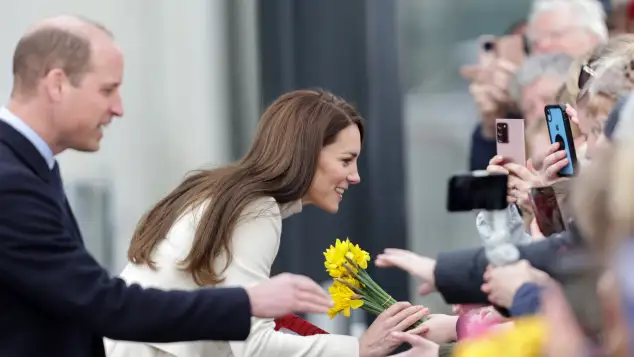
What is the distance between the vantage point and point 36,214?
2.92 m

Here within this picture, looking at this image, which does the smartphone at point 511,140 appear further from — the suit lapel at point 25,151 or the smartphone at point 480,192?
the suit lapel at point 25,151

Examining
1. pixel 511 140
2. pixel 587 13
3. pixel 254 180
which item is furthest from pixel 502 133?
pixel 587 13

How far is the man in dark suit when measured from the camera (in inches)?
115

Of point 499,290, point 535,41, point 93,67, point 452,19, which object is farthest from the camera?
point 452,19

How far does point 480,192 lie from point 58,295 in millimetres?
938

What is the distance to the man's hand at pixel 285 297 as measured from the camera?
9.92 feet

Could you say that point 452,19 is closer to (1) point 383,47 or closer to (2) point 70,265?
(1) point 383,47

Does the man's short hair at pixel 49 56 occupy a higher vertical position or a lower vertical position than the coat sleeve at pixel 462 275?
higher

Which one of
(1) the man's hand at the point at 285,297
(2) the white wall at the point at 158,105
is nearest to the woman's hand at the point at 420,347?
(1) the man's hand at the point at 285,297

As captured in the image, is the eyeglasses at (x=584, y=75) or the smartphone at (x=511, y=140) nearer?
the eyeglasses at (x=584, y=75)

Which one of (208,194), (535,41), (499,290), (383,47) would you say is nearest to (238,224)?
(208,194)

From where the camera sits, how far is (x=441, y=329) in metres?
3.62

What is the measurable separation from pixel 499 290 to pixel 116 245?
13.8 ft

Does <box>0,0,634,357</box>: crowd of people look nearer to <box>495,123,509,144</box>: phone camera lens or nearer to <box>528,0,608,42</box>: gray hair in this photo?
<box>495,123,509,144</box>: phone camera lens
